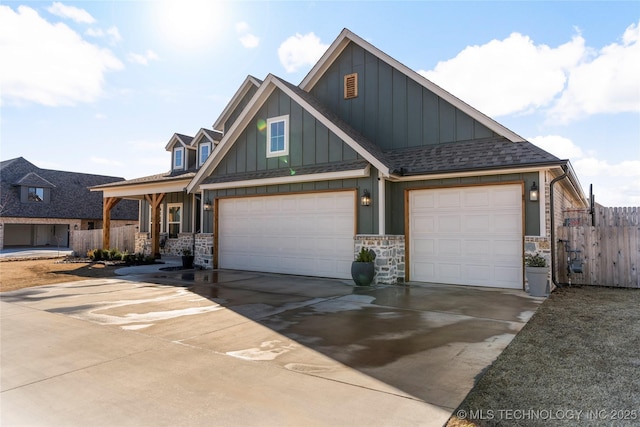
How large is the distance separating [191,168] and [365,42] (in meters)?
11.5

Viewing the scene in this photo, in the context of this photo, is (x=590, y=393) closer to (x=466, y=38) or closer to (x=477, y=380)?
(x=477, y=380)

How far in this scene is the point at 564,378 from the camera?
3930 mm

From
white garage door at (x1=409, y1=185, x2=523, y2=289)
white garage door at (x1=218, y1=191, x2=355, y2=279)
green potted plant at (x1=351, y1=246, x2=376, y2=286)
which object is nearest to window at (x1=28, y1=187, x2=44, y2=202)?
white garage door at (x1=218, y1=191, x2=355, y2=279)

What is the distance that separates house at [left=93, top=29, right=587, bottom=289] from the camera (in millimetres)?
9828

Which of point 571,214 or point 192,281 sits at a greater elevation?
point 571,214

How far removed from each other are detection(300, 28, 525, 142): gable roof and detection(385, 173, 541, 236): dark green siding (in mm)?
1437

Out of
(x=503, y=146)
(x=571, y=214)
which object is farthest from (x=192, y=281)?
(x=571, y=214)

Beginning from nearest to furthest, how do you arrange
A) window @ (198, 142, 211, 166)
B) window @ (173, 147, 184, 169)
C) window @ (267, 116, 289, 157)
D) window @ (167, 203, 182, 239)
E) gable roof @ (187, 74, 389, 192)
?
gable roof @ (187, 74, 389, 192) < window @ (267, 116, 289, 157) < window @ (198, 142, 211, 166) < window @ (167, 203, 182, 239) < window @ (173, 147, 184, 169)

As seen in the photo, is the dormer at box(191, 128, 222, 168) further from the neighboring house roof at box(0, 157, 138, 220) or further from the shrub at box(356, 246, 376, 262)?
the neighboring house roof at box(0, 157, 138, 220)

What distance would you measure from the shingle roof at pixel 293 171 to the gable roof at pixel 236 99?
6.47 metres

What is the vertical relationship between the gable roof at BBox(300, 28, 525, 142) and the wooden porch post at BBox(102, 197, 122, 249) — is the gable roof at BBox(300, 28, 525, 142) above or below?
above

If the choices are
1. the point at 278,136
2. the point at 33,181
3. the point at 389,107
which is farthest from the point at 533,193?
the point at 33,181

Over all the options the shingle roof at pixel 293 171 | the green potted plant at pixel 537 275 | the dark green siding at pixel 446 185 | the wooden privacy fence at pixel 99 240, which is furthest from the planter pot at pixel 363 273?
the wooden privacy fence at pixel 99 240

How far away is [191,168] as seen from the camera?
20094 millimetres
